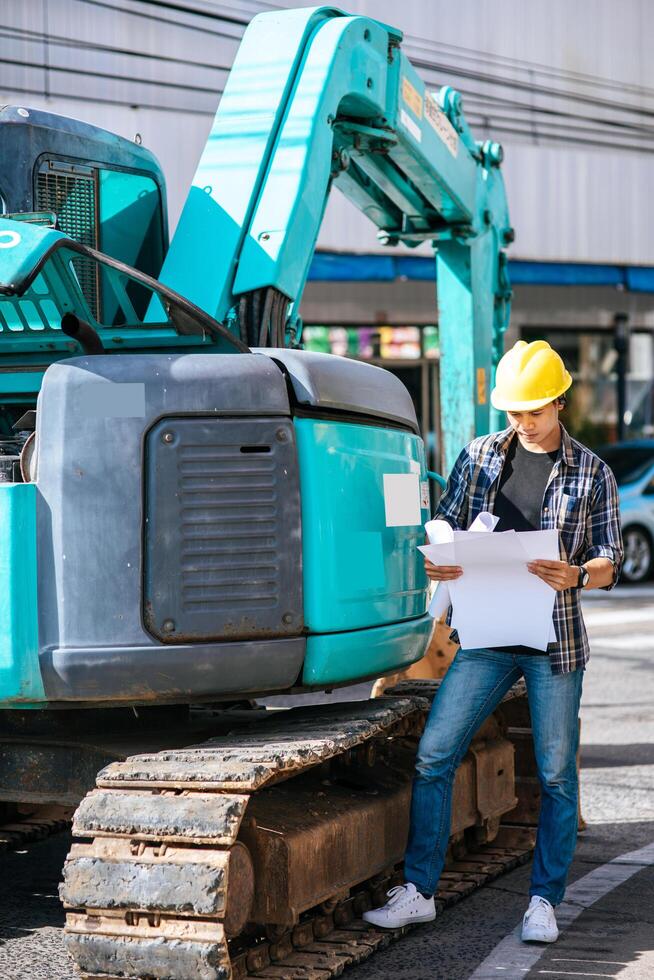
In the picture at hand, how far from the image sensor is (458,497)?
5102 millimetres

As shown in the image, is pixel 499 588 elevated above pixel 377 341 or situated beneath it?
situated beneath

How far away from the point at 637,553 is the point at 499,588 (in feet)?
46.9

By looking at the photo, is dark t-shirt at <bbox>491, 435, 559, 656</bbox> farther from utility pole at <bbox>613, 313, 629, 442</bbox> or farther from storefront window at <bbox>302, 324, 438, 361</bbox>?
utility pole at <bbox>613, 313, 629, 442</bbox>

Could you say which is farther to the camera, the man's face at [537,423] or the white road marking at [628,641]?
the white road marking at [628,641]

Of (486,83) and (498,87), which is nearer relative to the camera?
(486,83)

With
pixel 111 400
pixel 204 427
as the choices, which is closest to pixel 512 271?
pixel 204 427

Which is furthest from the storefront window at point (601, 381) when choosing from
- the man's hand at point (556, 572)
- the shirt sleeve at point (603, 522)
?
the man's hand at point (556, 572)

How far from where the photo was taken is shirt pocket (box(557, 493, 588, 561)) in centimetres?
489

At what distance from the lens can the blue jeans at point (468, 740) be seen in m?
4.92

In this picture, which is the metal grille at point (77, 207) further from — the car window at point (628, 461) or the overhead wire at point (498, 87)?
the car window at point (628, 461)

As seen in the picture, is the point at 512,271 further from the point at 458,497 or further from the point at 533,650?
the point at 533,650

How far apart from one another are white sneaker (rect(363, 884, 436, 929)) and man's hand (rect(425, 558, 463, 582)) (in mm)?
1086

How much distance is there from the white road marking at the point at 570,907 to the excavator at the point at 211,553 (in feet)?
1.21

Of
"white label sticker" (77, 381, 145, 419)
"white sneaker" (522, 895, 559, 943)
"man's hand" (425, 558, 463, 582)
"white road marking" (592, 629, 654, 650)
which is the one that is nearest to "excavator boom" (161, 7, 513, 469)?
"white label sticker" (77, 381, 145, 419)
